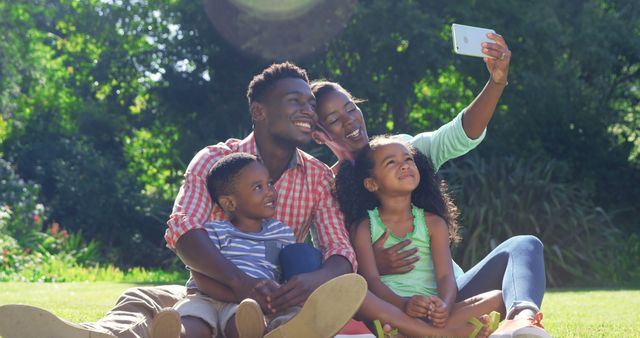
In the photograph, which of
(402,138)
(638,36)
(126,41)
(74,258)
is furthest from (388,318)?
(126,41)

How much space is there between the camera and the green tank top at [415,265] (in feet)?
13.7

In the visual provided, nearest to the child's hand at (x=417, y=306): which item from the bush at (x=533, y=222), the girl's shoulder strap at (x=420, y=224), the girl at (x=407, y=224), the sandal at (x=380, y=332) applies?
the girl at (x=407, y=224)

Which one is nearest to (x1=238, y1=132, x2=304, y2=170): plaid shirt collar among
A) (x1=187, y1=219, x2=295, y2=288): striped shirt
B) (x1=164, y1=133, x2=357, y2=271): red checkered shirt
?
(x1=164, y1=133, x2=357, y2=271): red checkered shirt

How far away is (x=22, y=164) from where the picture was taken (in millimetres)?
17578

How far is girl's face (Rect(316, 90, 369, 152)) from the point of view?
15.1ft

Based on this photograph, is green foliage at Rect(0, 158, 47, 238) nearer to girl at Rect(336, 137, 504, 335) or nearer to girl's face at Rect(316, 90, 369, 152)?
girl's face at Rect(316, 90, 369, 152)

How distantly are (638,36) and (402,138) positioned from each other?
11.3 meters

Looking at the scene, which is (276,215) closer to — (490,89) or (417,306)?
(417,306)

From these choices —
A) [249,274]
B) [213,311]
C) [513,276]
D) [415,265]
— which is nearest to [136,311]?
[213,311]

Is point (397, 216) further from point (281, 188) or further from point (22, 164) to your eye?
point (22, 164)

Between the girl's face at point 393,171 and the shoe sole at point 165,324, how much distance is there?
1.41m

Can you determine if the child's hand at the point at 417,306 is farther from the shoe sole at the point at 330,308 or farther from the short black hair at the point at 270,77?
the short black hair at the point at 270,77

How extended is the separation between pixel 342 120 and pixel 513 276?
125 cm

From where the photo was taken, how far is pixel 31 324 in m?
3.19
